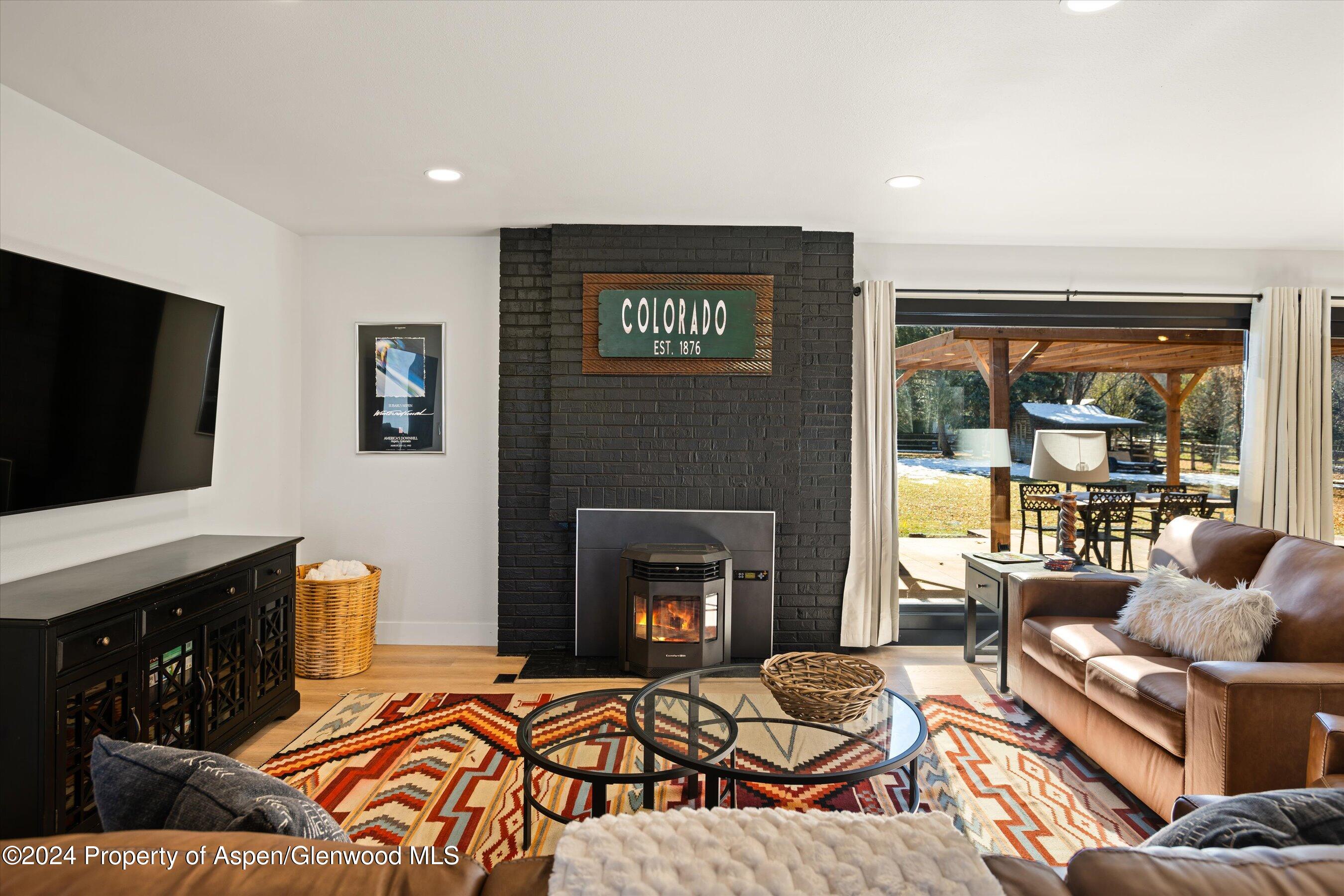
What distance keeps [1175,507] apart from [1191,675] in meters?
2.85

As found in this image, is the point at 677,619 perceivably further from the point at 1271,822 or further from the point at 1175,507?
the point at 1175,507

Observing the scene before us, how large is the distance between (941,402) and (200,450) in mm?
3940

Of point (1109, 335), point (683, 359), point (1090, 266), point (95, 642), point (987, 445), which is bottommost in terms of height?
point (95, 642)

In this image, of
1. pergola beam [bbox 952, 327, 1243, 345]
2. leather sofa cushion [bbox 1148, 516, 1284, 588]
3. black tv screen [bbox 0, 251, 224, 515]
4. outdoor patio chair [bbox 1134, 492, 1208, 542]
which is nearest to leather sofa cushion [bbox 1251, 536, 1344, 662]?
leather sofa cushion [bbox 1148, 516, 1284, 588]

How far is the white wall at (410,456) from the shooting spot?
4.29 metres

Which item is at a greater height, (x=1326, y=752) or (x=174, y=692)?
(x=1326, y=752)

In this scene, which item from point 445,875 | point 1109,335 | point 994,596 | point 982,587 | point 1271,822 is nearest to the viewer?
point 445,875

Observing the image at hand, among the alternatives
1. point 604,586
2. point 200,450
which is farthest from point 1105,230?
point 200,450

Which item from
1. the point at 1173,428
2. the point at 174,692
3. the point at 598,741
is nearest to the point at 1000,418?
the point at 1173,428

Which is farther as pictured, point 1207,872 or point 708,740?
point 708,740

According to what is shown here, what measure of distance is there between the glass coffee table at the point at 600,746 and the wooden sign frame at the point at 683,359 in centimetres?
200

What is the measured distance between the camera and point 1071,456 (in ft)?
14.8

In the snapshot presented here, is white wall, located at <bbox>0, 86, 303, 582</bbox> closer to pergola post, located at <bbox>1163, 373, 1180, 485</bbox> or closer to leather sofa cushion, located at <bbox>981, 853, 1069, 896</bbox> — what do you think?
leather sofa cushion, located at <bbox>981, 853, 1069, 896</bbox>

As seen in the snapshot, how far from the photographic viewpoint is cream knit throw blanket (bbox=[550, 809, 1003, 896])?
71 centimetres
